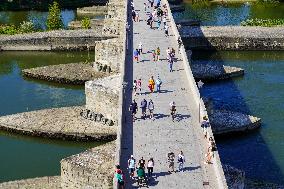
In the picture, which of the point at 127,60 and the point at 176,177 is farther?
the point at 127,60

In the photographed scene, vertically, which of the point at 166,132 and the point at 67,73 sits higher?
the point at 166,132

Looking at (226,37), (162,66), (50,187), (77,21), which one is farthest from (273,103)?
(77,21)

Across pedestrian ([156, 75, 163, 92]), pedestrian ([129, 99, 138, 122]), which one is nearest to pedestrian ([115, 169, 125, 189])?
pedestrian ([129, 99, 138, 122])

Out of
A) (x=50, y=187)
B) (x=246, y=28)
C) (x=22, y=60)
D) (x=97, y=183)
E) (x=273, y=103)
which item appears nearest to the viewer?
(x=97, y=183)

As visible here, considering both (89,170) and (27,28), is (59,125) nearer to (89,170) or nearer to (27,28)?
(89,170)

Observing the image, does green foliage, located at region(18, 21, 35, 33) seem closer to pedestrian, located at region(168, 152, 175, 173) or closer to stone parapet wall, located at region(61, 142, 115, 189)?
stone parapet wall, located at region(61, 142, 115, 189)

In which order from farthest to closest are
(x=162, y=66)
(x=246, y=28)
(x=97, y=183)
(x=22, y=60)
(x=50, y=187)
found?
1. (x=246, y=28)
2. (x=22, y=60)
3. (x=162, y=66)
4. (x=50, y=187)
5. (x=97, y=183)

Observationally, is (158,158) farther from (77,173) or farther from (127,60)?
(127,60)

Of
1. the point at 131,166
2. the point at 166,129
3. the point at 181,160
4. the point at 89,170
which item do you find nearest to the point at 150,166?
the point at 131,166
